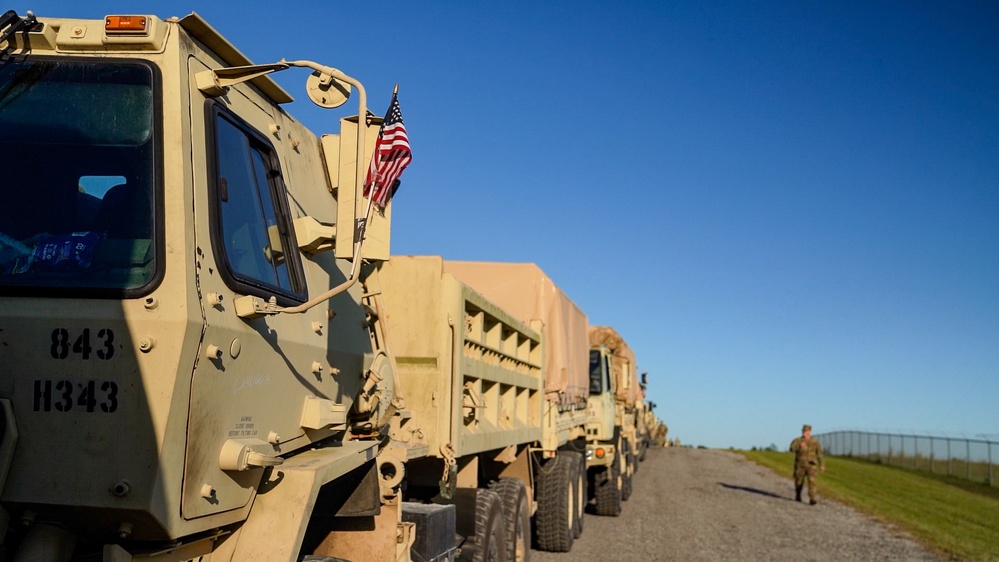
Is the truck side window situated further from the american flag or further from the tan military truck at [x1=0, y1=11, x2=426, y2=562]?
the american flag

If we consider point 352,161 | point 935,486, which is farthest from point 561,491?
point 935,486

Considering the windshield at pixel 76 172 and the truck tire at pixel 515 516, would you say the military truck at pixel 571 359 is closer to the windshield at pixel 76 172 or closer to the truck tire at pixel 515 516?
the truck tire at pixel 515 516

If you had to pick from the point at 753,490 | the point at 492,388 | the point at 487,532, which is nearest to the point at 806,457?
the point at 753,490

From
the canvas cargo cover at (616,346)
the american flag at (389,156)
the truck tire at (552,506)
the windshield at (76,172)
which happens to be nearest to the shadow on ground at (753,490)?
the canvas cargo cover at (616,346)

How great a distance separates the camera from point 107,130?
3264 mm

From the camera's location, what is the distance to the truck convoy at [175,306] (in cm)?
292

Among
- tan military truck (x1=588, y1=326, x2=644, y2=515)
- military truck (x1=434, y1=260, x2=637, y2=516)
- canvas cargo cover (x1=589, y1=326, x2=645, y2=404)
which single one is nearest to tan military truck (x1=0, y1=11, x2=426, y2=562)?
military truck (x1=434, y1=260, x2=637, y2=516)

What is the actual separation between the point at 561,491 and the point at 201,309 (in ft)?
32.1

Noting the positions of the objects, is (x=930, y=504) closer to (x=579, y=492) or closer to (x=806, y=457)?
(x=806, y=457)

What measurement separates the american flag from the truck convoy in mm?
74

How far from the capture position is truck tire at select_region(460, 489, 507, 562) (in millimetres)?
7238

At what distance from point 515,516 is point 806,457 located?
14493 mm

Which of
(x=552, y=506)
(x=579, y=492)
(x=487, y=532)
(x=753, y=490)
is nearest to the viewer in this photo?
(x=487, y=532)

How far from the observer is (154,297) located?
2973 mm
